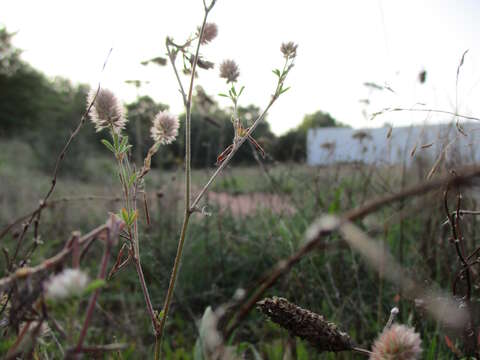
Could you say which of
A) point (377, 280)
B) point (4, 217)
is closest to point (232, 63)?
point (377, 280)

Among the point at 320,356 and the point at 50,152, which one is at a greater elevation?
the point at 50,152

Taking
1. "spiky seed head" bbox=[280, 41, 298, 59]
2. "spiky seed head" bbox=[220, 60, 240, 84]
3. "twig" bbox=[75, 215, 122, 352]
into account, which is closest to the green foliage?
"spiky seed head" bbox=[220, 60, 240, 84]

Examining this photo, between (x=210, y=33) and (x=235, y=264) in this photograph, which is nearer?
(x=210, y=33)

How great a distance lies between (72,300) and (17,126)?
2215 cm

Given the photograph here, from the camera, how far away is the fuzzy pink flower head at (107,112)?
79cm

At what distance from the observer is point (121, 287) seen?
2.46m

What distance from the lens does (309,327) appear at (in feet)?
1.89

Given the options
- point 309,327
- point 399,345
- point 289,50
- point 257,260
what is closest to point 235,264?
point 257,260

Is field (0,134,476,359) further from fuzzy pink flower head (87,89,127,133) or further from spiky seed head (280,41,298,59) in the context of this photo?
spiky seed head (280,41,298,59)

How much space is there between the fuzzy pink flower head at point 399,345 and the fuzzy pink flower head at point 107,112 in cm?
60

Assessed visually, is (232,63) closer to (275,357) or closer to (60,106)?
(275,357)

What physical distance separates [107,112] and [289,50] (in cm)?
42

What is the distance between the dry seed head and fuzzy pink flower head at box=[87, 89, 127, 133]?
0.46 m

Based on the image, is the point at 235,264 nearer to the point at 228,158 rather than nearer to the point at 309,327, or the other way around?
the point at 228,158
